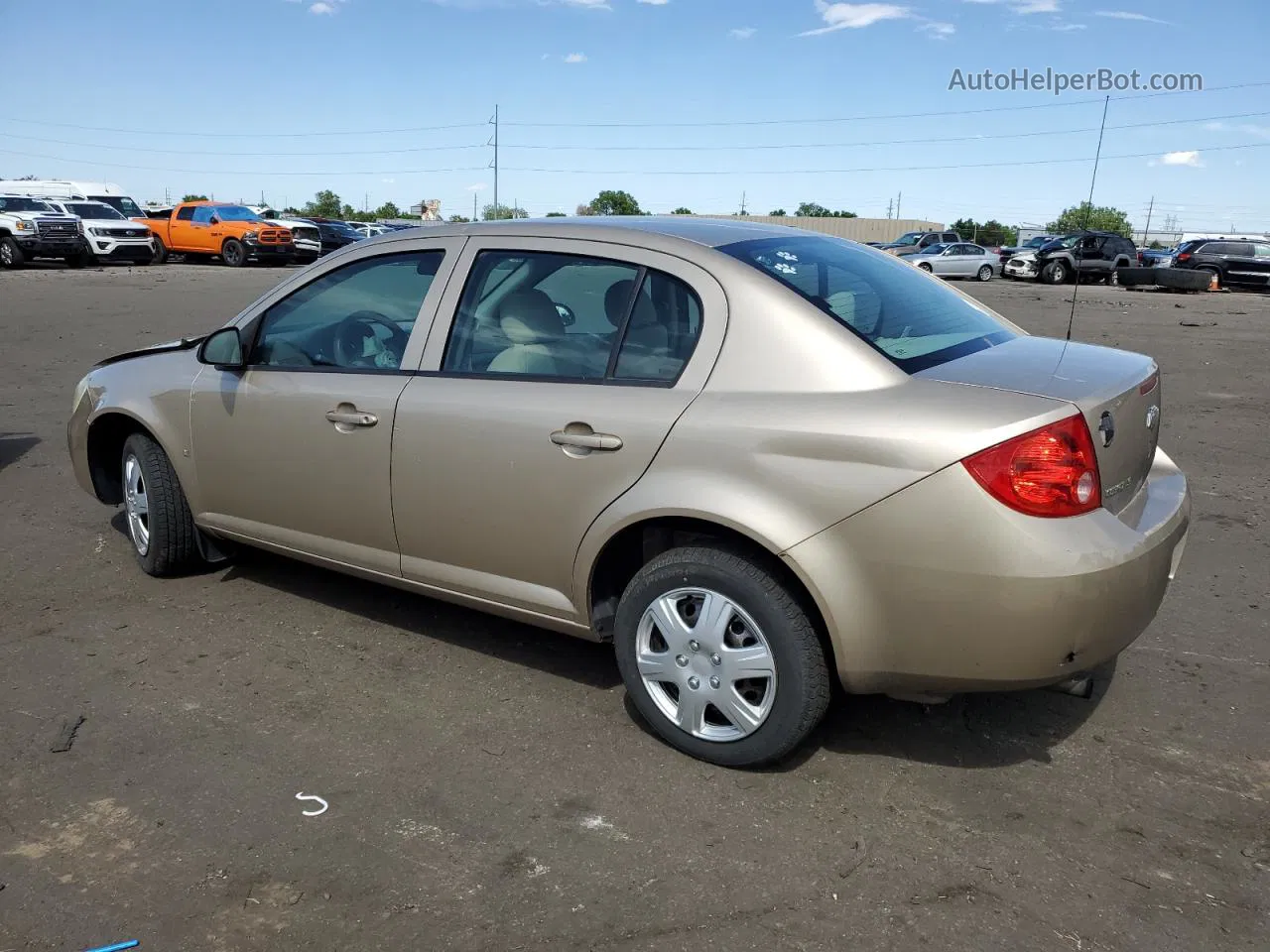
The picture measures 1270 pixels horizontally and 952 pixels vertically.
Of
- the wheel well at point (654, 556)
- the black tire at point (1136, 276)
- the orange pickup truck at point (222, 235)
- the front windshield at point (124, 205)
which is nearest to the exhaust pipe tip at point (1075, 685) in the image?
the wheel well at point (654, 556)

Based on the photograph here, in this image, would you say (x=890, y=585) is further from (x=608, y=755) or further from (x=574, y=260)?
(x=574, y=260)

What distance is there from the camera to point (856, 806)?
316 cm

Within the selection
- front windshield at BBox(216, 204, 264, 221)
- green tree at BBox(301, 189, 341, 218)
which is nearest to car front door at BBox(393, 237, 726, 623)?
front windshield at BBox(216, 204, 264, 221)

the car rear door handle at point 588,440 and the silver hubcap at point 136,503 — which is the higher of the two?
the car rear door handle at point 588,440

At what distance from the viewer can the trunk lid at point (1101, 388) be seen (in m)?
3.01

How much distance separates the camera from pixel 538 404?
11.7 feet

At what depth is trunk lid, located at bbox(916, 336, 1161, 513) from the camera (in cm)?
301

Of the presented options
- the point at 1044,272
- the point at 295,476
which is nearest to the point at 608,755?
the point at 295,476

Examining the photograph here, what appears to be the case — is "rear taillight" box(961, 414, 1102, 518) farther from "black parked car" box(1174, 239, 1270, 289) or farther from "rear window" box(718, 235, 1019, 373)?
"black parked car" box(1174, 239, 1270, 289)

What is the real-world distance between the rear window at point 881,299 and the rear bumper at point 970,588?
0.53m

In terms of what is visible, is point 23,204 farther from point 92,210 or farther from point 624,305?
point 624,305

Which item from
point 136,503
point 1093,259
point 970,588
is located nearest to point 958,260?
point 1093,259

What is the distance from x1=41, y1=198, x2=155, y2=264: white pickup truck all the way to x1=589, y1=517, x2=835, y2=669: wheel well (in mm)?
30027

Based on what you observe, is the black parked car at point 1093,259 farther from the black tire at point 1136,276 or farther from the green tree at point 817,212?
the green tree at point 817,212
